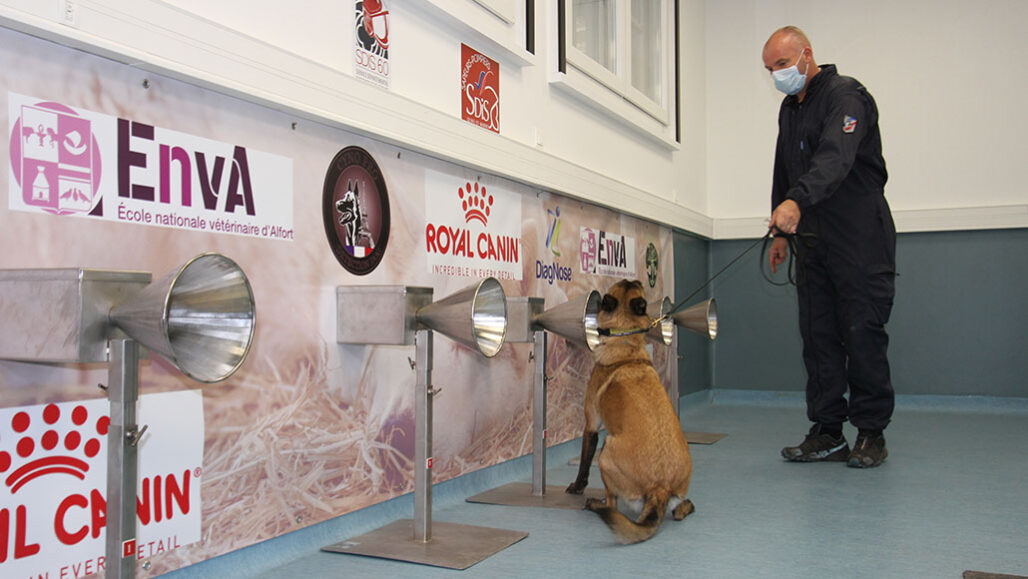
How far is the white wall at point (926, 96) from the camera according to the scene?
5359 mm

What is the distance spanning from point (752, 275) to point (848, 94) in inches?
105

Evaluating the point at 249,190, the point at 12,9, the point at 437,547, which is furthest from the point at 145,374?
the point at 437,547

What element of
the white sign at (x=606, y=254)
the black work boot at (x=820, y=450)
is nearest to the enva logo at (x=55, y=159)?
the white sign at (x=606, y=254)

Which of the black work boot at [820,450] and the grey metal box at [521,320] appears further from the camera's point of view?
the black work boot at [820,450]

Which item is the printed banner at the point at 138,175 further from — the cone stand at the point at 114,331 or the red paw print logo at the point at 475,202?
the red paw print logo at the point at 475,202

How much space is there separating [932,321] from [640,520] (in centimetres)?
408

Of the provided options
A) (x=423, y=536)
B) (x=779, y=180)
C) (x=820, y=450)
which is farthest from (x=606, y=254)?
(x=423, y=536)

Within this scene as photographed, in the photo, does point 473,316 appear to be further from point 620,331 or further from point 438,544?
point 620,331

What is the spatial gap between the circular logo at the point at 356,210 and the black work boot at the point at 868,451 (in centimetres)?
226

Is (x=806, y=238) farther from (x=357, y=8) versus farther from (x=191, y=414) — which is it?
(x=191, y=414)

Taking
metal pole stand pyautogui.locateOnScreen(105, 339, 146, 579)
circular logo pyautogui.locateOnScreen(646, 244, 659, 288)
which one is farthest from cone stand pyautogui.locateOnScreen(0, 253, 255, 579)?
circular logo pyautogui.locateOnScreen(646, 244, 659, 288)

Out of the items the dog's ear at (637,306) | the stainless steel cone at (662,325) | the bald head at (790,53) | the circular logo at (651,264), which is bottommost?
the stainless steel cone at (662,325)

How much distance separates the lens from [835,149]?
330cm

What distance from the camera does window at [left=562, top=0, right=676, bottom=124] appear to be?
388cm
